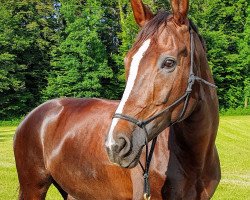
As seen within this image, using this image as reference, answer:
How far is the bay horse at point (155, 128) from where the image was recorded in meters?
2.37

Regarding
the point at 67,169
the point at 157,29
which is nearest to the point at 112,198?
the point at 67,169

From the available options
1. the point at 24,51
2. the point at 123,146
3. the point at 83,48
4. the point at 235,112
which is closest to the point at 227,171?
the point at 123,146

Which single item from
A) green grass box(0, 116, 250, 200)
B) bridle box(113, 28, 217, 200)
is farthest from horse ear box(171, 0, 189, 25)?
green grass box(0, 116, 250, 200)

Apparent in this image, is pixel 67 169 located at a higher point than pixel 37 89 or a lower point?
higher

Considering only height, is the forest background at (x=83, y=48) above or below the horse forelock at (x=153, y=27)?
below

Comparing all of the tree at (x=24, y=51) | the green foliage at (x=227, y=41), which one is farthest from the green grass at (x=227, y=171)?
the green foliage at (x=227, y=41)

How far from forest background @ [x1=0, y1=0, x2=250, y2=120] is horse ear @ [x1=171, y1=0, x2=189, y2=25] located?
1382 inches

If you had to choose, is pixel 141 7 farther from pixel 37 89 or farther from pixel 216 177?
pixel 37 89

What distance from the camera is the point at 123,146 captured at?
2.26 m

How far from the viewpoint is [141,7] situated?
2715mm

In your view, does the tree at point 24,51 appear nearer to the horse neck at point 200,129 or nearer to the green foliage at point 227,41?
the green foliage at point 227,41

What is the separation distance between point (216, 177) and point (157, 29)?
4.44ft

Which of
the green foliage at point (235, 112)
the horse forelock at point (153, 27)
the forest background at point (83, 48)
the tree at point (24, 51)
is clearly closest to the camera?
the horse forelock at point (153, 27)

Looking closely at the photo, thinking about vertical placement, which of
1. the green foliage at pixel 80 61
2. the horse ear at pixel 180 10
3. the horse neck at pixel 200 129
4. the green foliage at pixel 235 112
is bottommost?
the green foliage at pixel 235 112
